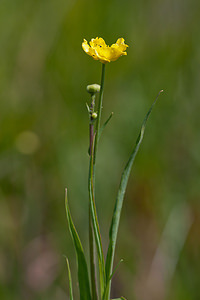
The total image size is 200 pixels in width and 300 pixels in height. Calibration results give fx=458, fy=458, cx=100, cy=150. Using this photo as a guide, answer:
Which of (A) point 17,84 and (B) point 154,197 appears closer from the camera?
(B) point 154,197

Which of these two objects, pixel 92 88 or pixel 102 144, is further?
pixel 102 144

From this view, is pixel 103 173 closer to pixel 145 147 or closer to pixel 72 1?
pixel 145 147

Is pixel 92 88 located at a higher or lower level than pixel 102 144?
higher

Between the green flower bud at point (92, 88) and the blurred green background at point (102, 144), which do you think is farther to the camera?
the blurred green background at point (102, 144)

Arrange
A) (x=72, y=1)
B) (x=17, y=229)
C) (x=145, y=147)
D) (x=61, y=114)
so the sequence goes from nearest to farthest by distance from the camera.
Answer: (x=17, y=229) < (x=145, y=147) < (x=61, y=114) < (x=72, y=1)

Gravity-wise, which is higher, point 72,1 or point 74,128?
point 72,1

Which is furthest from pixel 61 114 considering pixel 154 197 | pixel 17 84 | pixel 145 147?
pixel 154 197

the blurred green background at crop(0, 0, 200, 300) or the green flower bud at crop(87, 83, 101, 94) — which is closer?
the green flower bud at crop(87, 83, 101, 94)

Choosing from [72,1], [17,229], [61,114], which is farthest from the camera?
[72,1]
